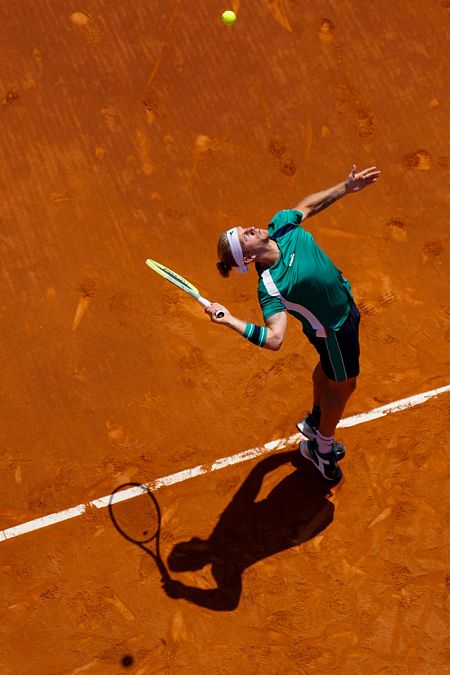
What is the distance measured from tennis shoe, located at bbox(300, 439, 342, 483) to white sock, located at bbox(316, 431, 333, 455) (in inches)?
1.4

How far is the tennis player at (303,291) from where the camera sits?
6.07m

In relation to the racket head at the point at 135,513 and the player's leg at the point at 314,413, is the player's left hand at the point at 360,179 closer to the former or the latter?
the player's leg at the point at 314,413

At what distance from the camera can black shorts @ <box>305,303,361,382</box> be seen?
258 inches

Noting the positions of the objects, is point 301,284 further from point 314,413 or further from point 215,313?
point 314,413

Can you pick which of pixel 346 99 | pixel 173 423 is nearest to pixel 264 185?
pixel 346 99

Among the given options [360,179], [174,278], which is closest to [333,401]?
[174,278]

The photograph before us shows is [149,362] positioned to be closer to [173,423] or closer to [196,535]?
[173,423]

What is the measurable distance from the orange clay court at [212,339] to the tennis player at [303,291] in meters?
0.92

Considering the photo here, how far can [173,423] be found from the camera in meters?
7.62

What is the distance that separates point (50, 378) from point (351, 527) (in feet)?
9.39

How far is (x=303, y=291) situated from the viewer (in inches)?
245

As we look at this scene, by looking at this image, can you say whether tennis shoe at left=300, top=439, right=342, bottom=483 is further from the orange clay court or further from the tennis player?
the tennis player

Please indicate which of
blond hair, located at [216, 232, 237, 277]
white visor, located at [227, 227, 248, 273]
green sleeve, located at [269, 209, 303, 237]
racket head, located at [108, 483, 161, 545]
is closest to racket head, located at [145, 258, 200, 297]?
blond hair, located at [216, 232, 237, 277]

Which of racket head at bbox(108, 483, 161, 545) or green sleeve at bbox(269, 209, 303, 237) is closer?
green sleeve at bbox(269, 209, 303, 237)
